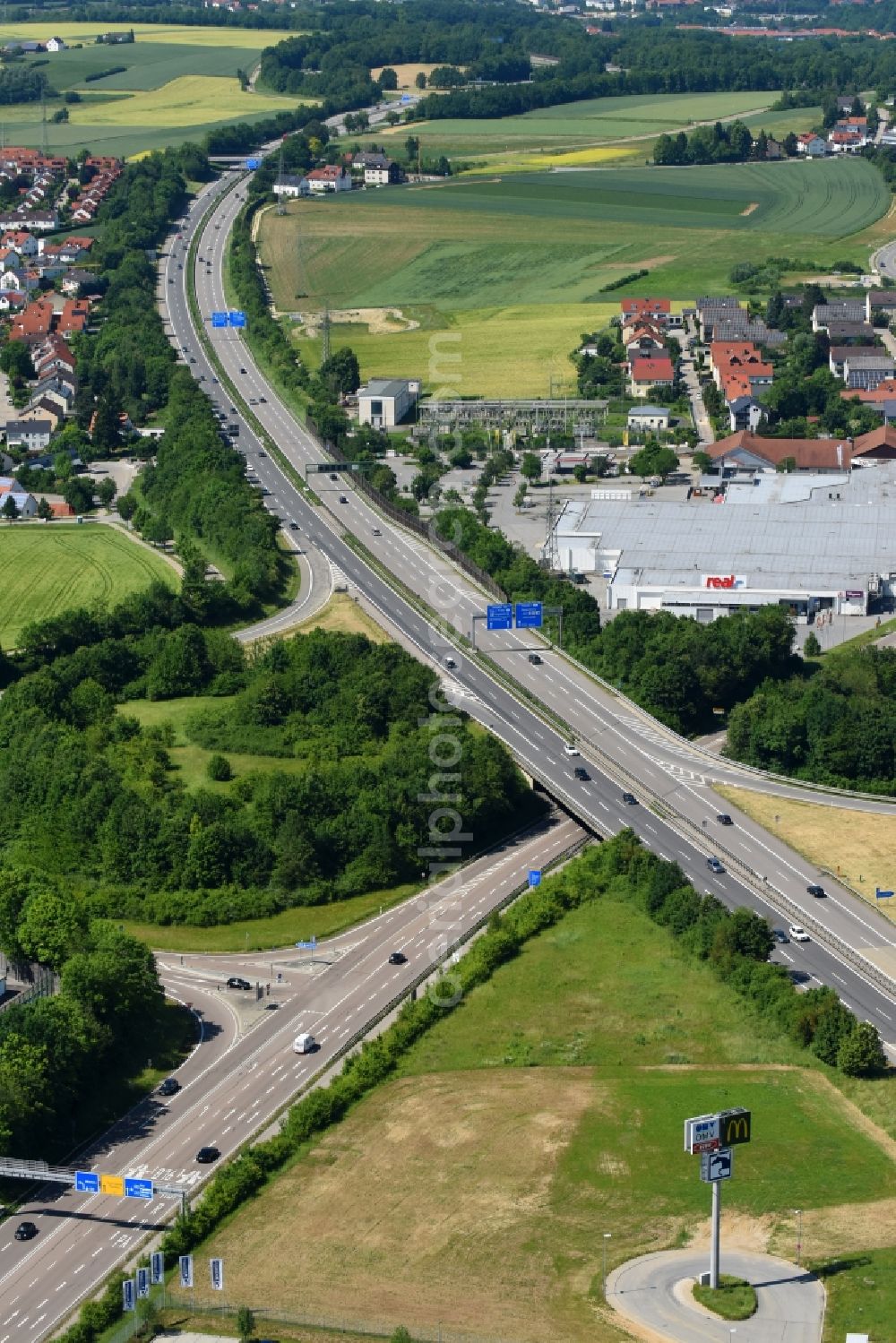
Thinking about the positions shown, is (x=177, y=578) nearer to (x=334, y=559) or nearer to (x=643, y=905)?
(x=334, y=559)

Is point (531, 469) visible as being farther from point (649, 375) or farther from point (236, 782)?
point (236, 782)

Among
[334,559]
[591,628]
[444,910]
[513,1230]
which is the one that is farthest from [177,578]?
[513,1230]

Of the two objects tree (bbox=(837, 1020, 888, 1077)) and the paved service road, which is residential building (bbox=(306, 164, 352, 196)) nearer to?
tree (bbox=(837, 1020, 888, 1077))

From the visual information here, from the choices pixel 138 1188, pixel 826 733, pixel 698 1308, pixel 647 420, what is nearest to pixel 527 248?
pixel 647 420

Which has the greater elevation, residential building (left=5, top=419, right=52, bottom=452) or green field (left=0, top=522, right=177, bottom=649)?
residential building (left=5, top=419, right=52, bottom=452)

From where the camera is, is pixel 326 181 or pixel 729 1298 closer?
pixel 729 1298

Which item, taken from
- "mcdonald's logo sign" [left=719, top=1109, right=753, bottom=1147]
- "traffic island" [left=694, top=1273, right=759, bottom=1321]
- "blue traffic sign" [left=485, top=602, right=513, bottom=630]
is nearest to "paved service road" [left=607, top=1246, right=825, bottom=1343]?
"traffic island" [left=694, top=1273, right=759, bottom=1321]
